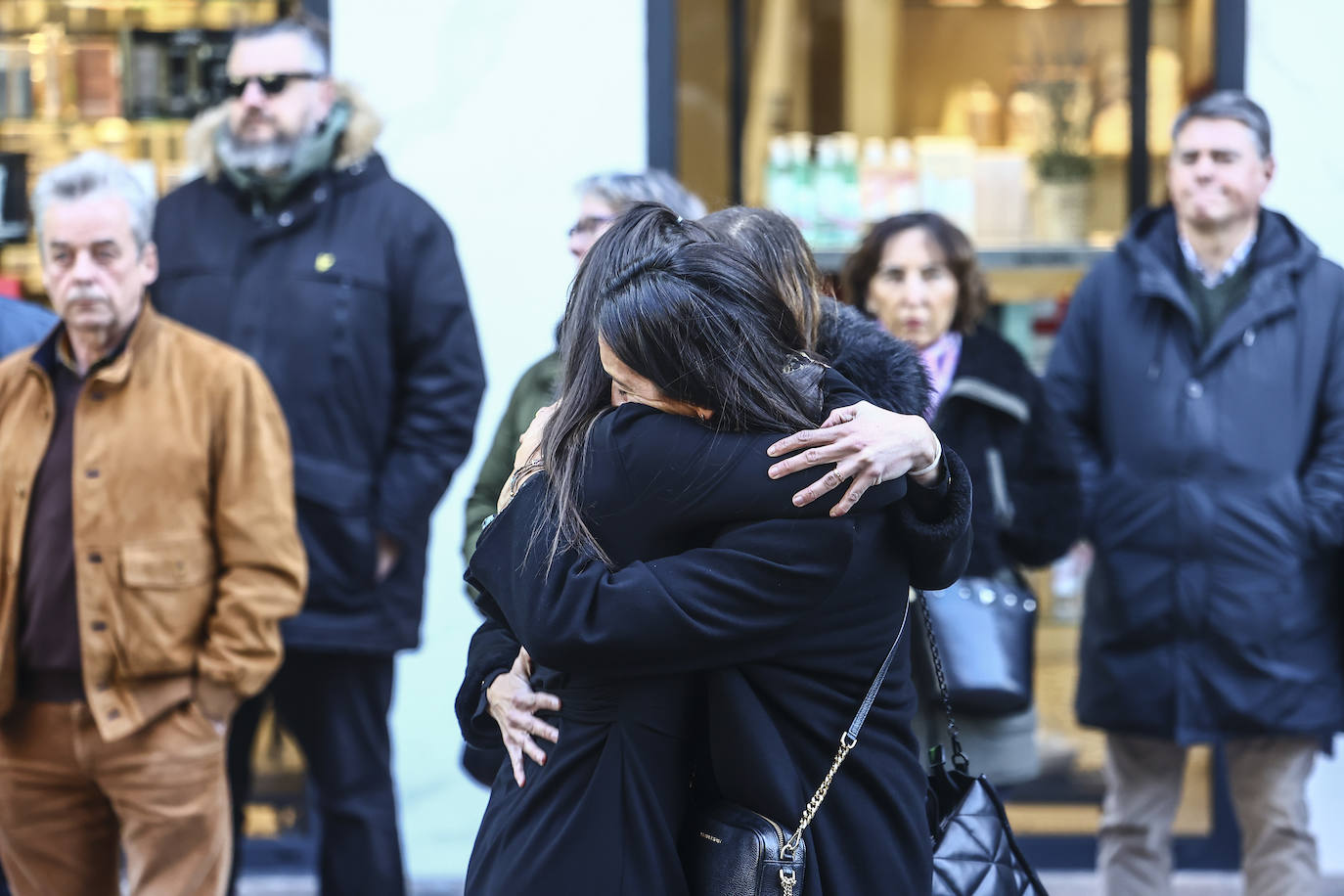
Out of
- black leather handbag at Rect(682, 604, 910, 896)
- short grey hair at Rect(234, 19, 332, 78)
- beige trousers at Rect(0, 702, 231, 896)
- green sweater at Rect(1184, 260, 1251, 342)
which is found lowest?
beige trousers at Rect(0, 702, 231, 896)

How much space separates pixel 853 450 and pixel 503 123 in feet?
10.6

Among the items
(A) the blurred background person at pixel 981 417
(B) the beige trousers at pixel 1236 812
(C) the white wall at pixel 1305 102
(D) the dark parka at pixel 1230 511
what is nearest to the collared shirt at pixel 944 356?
(A) the blurred background person at pixel 981 417

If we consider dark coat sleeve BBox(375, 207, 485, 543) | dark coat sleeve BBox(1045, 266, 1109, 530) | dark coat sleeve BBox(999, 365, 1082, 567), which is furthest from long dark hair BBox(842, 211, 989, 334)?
dark coat sleeve BBox(375, 207, 485, 543)

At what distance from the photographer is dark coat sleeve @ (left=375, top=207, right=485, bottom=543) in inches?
170

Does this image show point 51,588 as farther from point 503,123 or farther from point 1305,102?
point 1305,102

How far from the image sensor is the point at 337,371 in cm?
433

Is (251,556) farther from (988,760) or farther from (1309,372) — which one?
(1309,372)

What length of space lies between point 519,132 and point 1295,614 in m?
2.61

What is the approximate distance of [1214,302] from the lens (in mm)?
4328

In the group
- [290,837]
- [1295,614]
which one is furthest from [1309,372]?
[290,837]

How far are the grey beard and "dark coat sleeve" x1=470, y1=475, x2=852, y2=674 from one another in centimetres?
251

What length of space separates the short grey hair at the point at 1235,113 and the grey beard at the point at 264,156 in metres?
2.29

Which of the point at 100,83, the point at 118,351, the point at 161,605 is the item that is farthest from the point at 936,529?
the point at 100,83

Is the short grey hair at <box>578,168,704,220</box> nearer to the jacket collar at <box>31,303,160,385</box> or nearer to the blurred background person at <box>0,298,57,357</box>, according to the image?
the jacket collar at <box>31,303,160,385</box>
